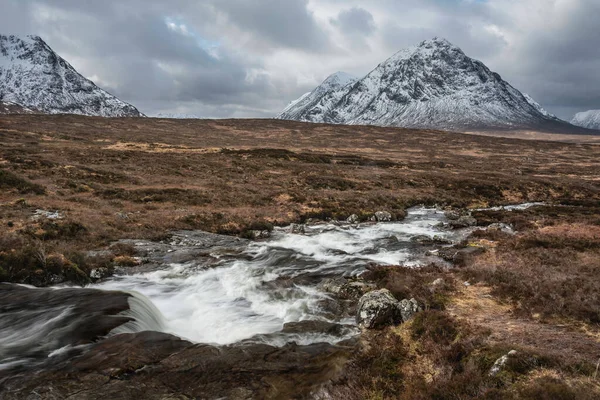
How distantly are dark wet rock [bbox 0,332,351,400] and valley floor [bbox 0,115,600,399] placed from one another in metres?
0.14

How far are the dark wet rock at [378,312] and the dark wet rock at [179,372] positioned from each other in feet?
5.78

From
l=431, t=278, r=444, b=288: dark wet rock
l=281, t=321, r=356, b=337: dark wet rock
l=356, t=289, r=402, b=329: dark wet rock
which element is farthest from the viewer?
l=431, t=278, r=444, b=288: dark wet rock

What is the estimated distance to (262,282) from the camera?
1608 cm

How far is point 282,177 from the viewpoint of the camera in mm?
47906

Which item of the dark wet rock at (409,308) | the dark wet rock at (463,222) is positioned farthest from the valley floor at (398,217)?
the dark wet rock at (463,222)

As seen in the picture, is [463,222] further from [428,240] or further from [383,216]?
[428,240]

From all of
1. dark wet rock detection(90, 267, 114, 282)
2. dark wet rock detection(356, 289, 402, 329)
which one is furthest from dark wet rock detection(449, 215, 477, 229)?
dark wet rock detection(90, 267, 114, 282)

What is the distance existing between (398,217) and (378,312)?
20.9 metres

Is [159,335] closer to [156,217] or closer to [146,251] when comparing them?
[146,251]

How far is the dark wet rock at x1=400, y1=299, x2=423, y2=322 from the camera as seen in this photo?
11621 mm

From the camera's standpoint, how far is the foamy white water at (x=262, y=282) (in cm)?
1238

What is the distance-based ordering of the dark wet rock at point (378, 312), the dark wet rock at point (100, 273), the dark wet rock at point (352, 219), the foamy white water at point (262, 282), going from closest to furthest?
the dark wet rock at point (378, 312)
the foamy white water at point (262, 282)
the dark wet rock at point (100, 273)
the dark wet rock at point (352, 219)

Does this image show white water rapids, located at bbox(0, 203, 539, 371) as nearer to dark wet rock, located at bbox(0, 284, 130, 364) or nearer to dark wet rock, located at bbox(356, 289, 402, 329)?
dark wet rock, located at bbox(0, 284, 130, 364)

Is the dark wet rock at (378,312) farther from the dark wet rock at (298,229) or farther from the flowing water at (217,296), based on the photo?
the dark wet rock at (298,229)
